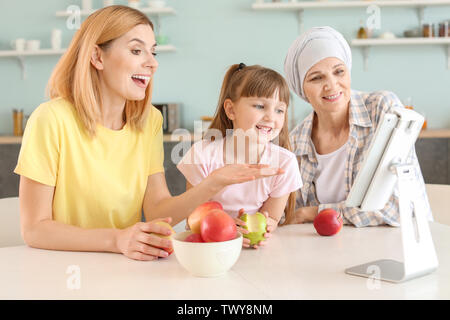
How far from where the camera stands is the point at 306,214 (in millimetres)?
1562

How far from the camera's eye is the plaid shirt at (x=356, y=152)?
144 cm

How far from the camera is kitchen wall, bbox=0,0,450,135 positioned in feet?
13.5

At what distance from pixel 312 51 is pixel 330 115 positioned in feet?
0.81

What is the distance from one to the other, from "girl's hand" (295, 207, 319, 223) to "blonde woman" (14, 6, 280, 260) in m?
0.34

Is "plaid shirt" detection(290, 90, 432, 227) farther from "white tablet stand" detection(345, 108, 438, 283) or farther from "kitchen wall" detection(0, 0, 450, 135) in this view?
"kitchen wall" detection(0, 0, 450, 135)

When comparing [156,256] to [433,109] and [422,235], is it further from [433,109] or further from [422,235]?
[433,109]

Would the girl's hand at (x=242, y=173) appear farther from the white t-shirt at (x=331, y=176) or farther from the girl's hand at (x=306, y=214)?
the white t-shirt at (x=331, y=176)

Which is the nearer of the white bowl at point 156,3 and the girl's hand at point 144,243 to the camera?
the girl's hand at point 144,243

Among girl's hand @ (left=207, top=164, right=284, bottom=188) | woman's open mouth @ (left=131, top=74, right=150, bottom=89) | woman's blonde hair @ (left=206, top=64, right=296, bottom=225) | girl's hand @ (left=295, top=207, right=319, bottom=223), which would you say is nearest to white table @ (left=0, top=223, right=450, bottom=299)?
girl's hand @ (left=207, top=164, right=284, bottom=188)

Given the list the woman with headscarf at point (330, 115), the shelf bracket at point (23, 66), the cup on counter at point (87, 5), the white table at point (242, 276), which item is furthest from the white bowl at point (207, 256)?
the shelf bracket at point (23, 66)

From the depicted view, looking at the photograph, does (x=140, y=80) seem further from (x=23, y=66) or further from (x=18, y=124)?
(x=23, y=66)

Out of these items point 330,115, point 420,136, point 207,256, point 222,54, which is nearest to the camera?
point 207,256

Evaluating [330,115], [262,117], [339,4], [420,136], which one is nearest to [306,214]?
[262,117]

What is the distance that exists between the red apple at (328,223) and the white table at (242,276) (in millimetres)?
46
